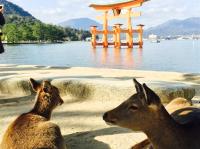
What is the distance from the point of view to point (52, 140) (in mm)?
5645

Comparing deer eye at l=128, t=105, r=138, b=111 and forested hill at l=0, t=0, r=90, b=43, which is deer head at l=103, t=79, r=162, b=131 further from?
forested hill at l=0, t=0, r=90, b=43

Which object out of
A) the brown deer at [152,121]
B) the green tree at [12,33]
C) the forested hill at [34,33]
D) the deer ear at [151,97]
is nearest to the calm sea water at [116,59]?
the brown deer at [152,121]

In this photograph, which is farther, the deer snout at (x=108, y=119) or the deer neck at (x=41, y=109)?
the deer neck at (x=41, y=109)

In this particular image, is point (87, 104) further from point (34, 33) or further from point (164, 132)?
point (34, 33)

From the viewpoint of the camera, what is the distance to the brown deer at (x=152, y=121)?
14.4 feet

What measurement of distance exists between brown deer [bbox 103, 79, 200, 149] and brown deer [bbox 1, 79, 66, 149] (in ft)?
4.41

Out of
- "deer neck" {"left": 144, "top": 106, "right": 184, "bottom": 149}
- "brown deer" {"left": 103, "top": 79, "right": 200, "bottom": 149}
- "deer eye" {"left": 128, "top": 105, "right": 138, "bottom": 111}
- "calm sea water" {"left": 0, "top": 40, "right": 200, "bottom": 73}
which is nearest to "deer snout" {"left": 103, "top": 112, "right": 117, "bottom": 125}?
"brown deer" {"left": 103, "top": 79, "right": 200, "bottom": 149}

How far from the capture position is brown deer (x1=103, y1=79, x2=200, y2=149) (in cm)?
440

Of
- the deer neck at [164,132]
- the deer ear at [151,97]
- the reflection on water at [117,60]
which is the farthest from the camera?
the reflection on water at [117,60]

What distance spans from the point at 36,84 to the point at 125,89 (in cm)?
389

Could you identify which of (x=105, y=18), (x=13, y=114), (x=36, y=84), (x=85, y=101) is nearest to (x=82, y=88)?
(x=85, y=101)

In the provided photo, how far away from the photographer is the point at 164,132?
15.0 ft

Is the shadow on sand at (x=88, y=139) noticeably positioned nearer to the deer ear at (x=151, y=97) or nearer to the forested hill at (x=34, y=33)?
the deer ear at (x=151, y=97)

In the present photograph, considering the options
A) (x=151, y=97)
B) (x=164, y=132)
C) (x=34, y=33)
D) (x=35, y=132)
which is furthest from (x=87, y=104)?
(x=34, y=33)
